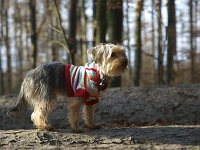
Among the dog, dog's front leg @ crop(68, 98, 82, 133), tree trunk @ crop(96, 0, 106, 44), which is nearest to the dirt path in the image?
dog's front leg @ crop(68, 98, 82, 133)

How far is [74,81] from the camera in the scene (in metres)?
7.68

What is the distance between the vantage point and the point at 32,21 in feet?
79.4

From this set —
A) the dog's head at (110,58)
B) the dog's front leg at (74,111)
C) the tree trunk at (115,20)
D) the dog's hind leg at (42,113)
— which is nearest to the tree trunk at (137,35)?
the tree trunk at (115,20)

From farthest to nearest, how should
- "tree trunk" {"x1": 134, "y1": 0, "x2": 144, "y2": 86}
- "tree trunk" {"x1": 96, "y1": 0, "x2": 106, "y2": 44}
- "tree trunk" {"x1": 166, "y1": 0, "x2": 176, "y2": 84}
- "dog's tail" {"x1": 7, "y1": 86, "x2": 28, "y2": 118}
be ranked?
"tree trunk" {"x1": 166, "y1": 0, "x2": 176, "y2": 84}, "tree trunk" {"x1": 134, "y1": 0, "x2": 144, "y2": 86}, "tree trunk" {"x1": 96, "y1": 0, "x2": 106, "y2": 44}, "dog's tail" {"x1": 7, "y1": 86, "x2": 28, "y2": 118}

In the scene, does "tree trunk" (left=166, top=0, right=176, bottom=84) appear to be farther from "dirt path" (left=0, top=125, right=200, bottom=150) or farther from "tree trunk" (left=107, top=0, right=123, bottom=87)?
"dirt path" (left=0, top=125, right=200, bottom=150)

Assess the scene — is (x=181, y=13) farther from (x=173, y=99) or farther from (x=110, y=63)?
(x=110, y=63)

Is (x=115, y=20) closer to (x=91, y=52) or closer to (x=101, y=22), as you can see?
(x=101, y=22)

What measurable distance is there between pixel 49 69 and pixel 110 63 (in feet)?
3.57

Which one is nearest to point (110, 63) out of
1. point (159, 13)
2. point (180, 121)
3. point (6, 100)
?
point (180, 121)

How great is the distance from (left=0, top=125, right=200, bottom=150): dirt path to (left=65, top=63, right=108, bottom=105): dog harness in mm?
658

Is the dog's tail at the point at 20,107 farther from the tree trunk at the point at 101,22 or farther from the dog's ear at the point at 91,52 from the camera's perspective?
the tree trunk at the point at 101,22

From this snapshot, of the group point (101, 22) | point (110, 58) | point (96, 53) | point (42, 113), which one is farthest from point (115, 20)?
point (42, 113)

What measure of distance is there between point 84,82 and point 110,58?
0.62m

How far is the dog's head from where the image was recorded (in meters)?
7.60
